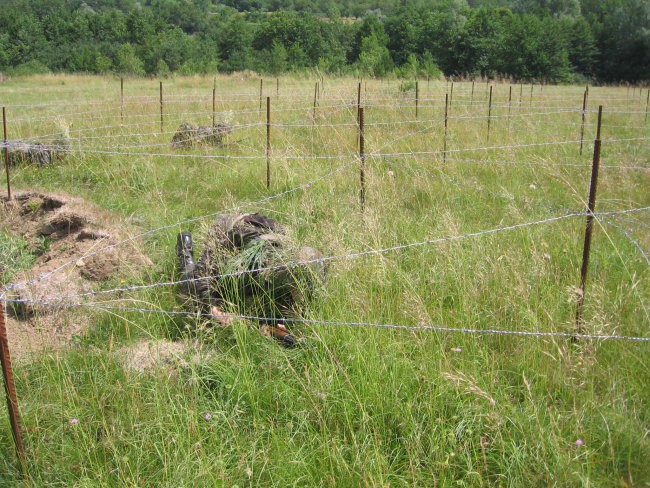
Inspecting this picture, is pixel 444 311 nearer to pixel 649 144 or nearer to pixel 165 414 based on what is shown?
pixel 165 414

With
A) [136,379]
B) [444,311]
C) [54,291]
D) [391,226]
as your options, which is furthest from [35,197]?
[444,311]

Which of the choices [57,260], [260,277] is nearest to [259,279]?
[260,277]

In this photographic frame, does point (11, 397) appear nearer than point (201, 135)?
Yes

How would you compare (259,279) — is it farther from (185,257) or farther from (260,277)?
(185,257)

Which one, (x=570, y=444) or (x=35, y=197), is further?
(x=35, y=197)

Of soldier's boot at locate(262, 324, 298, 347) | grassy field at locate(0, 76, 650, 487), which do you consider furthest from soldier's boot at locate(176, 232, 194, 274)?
soldier's boot at locate(262, 324, 298, 347)


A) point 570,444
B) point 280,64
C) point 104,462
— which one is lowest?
point 104,462

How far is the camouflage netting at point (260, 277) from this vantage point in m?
3.65

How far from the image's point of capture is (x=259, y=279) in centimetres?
373

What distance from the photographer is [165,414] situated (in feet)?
9.01

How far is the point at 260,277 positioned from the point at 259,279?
21 mm

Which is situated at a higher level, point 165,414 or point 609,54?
point 609,54

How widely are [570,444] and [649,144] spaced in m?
11.2

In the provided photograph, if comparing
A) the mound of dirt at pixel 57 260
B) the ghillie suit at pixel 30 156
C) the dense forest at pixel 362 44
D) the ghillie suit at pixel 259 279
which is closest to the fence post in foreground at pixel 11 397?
the mound of dirt at pixel 57 260
